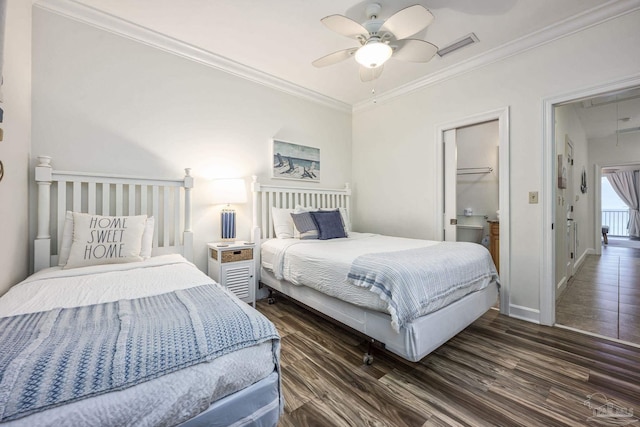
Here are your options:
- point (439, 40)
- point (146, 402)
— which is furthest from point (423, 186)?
point (146, 402)

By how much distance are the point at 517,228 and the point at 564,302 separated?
119 centimetres

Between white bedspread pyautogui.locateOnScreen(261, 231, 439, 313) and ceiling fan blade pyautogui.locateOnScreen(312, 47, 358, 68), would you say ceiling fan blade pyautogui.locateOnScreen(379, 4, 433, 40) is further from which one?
white bedspread pyautogui.locateOnScreen(261, 231, 439, 313)

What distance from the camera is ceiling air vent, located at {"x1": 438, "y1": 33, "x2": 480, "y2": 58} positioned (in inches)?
98.9

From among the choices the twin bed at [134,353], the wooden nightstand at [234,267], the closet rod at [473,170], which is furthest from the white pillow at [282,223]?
the closet rod at [473,170]

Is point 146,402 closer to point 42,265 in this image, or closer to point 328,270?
point 328,270

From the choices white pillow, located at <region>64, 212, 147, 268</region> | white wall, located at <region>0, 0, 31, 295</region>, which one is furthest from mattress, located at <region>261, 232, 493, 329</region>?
white wall, located at <region>0, 0, 31, 295</region>

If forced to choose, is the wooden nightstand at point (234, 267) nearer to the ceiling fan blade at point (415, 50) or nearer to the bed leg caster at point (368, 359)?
the bed leg caster at point (368, 359)

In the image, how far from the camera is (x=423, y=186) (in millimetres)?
3396

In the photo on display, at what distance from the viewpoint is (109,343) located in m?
0.78

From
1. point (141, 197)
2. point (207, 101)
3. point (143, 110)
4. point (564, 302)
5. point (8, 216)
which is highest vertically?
point (207, 101)

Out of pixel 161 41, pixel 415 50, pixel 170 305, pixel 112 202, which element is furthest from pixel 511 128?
pixel 112 202

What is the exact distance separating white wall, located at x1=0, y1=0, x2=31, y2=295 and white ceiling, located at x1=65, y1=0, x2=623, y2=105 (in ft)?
1.95

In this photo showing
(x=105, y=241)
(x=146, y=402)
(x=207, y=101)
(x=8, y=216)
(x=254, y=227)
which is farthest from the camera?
(x=254, y=227)

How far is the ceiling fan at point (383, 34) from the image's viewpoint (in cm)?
182
